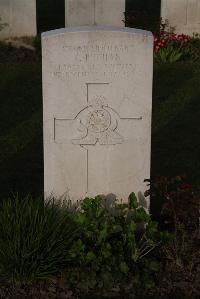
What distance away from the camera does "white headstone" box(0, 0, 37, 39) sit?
14203 millimetres

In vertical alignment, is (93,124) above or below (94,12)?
below

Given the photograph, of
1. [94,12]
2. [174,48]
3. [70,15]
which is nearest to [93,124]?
[174,48]

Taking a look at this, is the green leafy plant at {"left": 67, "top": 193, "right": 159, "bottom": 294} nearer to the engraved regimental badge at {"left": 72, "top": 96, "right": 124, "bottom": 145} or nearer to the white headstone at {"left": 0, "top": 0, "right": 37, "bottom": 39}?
the engraved regimental badge at {"left": 72, "top": 96, "right": 124, "bottom": 145}

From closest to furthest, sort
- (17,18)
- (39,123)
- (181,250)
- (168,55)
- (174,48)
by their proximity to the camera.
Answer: (181,250)
(39,123)
(168,55)
(174,48)
(17,18)

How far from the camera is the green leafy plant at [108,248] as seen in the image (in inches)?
190

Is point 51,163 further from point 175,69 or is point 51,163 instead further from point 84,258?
point 175,69

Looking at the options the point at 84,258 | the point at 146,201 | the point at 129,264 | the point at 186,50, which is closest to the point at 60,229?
the point at 84,258

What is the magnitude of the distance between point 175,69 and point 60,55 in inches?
276

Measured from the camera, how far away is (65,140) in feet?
17.9

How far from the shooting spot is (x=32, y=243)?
4.70m

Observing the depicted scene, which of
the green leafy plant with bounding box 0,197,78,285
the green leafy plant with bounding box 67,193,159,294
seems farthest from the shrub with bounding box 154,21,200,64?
the green leafy plant with bounding box 0,197,78,285

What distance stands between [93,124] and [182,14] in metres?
9.70

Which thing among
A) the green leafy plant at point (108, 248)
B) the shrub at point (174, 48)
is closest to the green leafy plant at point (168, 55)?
the shrub at point (174, 48)

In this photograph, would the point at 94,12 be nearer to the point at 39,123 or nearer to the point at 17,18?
the point at 17,18
